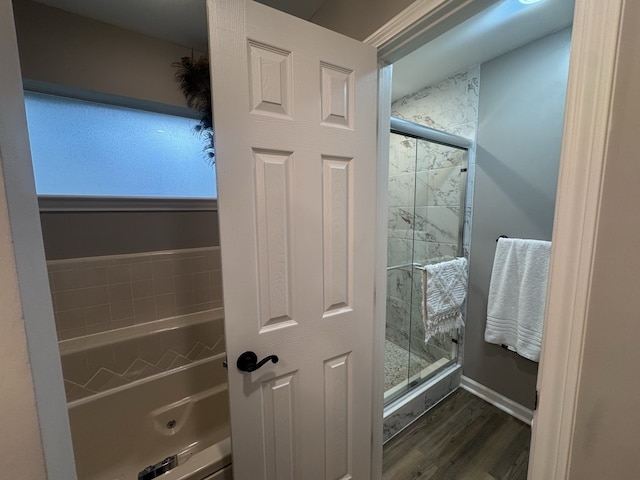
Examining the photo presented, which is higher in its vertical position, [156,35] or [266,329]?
[156,35]

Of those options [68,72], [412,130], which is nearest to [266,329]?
[412,130]

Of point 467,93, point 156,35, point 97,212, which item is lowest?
point 97,212

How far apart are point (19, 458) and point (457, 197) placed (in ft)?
7.66

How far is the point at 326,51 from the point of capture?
896 millimetres

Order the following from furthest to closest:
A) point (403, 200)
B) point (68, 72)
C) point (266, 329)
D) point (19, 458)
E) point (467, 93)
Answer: point (403, 200), point (467, 93), point (68, 72), point (266, 329), point (19, 458)

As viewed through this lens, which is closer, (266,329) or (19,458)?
(19,458)

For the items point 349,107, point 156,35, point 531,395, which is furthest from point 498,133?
point 156,35

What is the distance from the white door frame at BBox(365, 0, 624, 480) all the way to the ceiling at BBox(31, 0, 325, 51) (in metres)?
1.23

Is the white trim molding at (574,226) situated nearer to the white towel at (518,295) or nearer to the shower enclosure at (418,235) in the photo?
the white towel at (518,295)

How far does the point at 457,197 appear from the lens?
200 centimetres

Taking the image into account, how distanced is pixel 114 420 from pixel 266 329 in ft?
4.11

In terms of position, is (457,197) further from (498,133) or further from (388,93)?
(388,93)

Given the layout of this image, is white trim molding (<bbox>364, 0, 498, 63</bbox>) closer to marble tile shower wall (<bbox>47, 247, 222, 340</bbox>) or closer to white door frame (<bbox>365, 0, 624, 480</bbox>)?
white door frame (<bbox>365, 0, 624, 480</bbox>)

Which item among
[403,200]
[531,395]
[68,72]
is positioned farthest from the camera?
[403,200]
